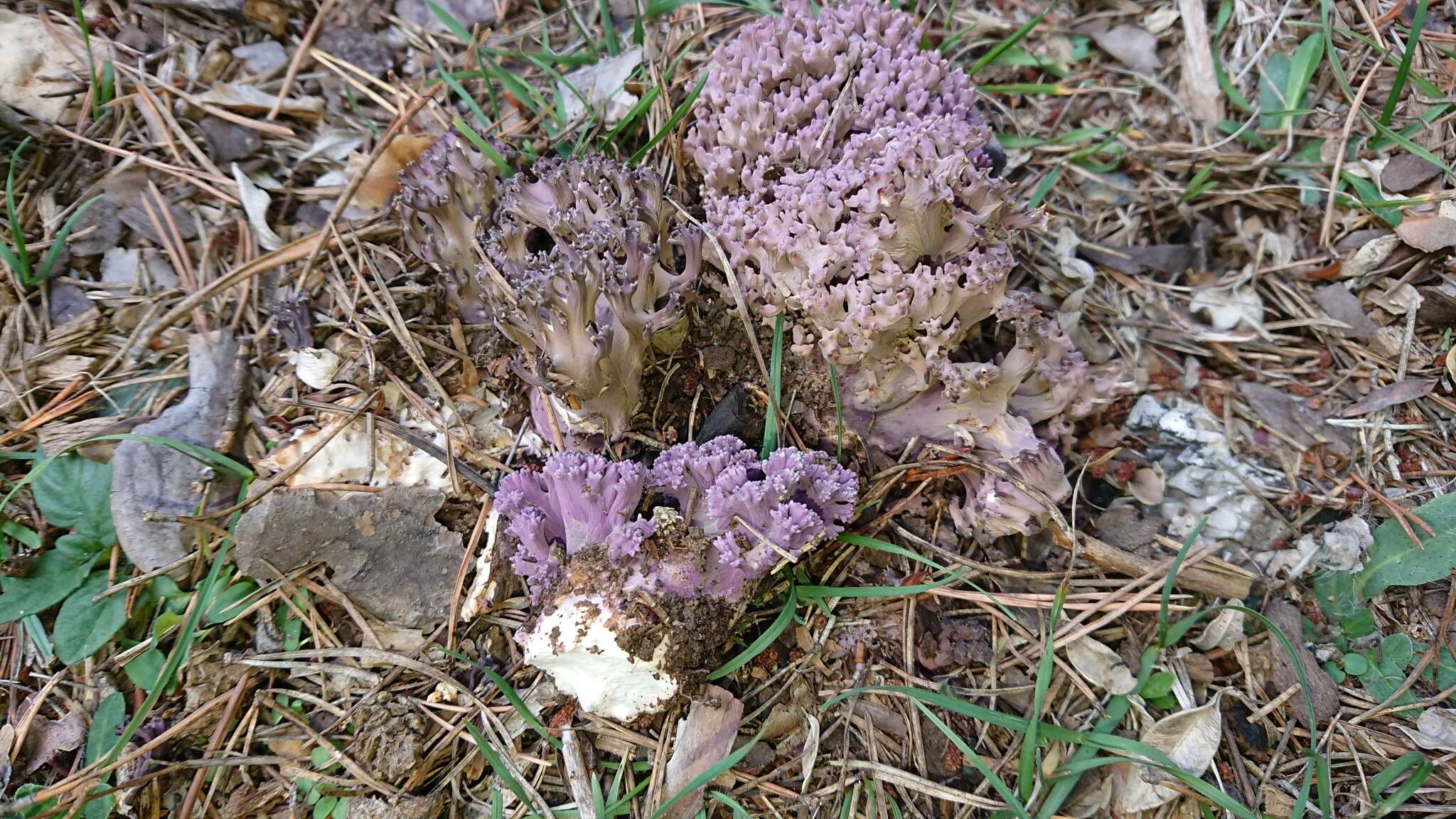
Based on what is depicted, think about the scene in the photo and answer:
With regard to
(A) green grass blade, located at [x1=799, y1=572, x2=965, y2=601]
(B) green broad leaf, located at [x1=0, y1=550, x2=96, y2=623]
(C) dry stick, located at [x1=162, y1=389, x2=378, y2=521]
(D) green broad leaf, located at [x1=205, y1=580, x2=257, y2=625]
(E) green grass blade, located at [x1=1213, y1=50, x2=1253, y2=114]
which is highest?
(E) green grass blade, located at [x1=1213, y1=50, x2=1253, y2=114]

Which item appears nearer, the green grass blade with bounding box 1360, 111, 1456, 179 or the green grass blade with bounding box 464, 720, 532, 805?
the green grass blade with bounding box 464, 720, 532, 805

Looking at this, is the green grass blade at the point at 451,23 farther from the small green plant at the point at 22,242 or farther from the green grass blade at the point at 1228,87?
the green grass blade at the point at 1228,87

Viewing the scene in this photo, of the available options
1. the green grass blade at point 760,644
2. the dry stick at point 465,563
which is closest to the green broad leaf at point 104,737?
the dry stick at point 465,563

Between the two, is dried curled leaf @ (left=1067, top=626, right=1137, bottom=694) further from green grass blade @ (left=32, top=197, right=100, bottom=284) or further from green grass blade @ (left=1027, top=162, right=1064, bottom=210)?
green grass blade @ (left=32, top=197, right=100, bottom=284)

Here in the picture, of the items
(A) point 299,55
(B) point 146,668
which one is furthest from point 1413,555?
(A) point 299,55

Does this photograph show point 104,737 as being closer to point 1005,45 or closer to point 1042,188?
point 1042,188

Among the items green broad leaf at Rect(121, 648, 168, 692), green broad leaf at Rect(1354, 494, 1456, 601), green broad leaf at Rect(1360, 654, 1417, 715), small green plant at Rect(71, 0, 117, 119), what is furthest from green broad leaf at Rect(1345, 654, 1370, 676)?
small green plant at Rect(71, 0, 117, 119)

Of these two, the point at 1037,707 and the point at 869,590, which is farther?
the point at 869,590
